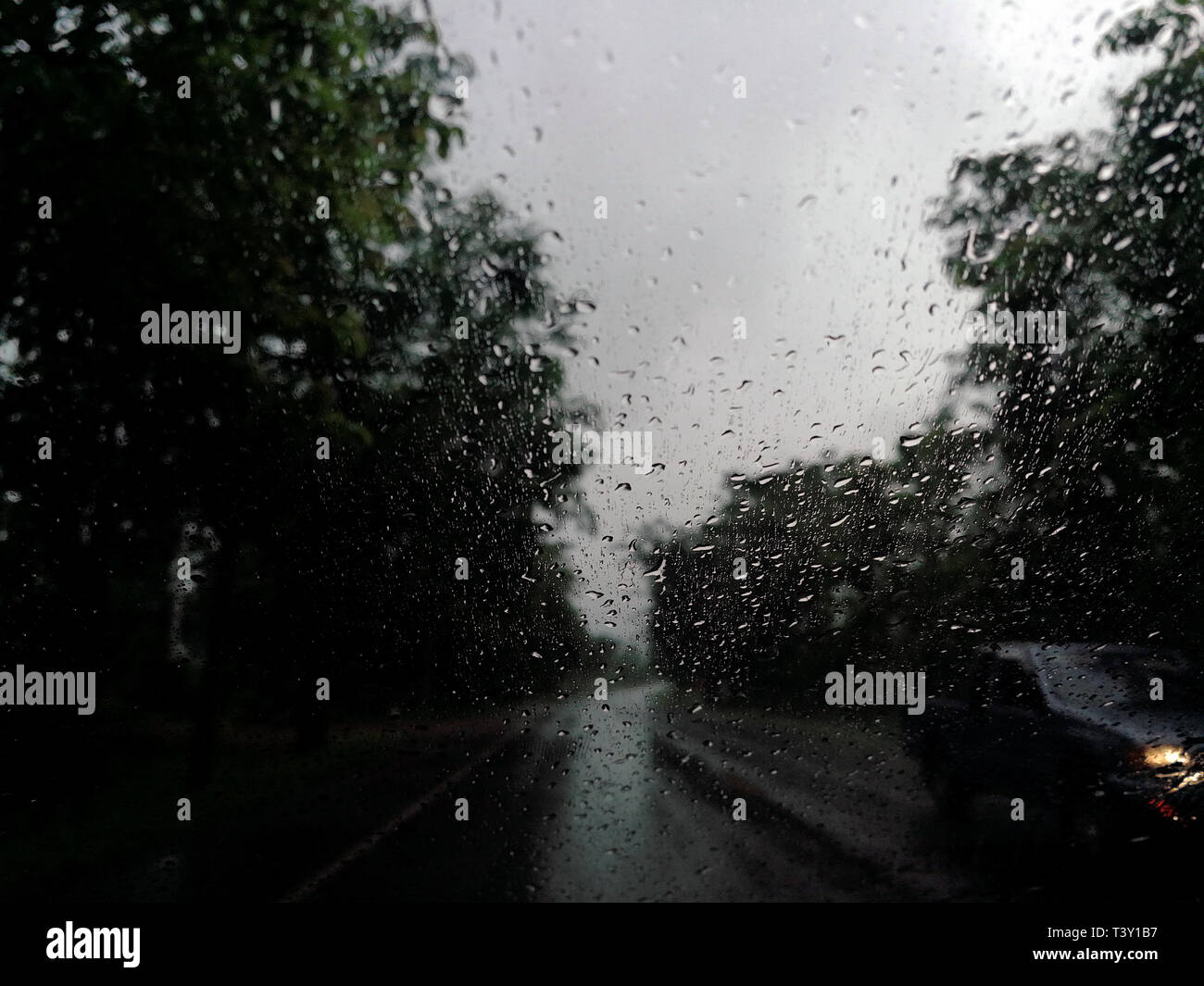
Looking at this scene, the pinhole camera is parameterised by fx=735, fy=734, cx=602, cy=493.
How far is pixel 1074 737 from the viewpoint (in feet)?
8.31

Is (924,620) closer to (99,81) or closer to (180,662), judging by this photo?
(180,662)

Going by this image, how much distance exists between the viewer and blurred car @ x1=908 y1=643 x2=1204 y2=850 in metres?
2.37

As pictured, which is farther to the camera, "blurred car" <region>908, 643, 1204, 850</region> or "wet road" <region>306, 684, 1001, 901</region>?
"blurred car" <region>908, 643, 1204, 850</region>

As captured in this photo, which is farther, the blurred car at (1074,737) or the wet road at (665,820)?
the blurred car at (1074,737)

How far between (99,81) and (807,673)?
3692mm

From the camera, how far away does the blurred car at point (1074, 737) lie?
2.37 m

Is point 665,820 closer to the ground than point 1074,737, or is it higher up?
closer to the ground

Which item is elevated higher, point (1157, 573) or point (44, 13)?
point (44, 13)
